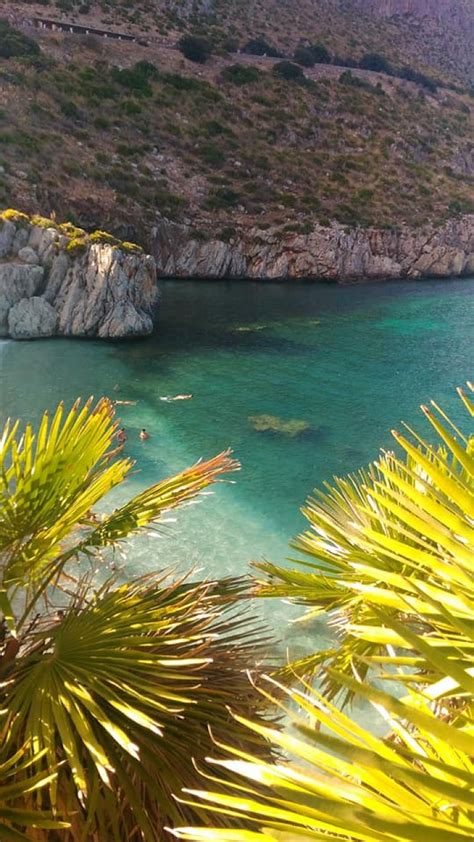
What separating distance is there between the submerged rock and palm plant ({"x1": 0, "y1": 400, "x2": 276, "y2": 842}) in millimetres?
13527

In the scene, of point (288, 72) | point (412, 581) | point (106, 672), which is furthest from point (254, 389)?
point (288, 72)

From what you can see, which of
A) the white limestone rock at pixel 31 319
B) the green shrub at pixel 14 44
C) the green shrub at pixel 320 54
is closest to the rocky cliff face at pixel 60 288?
the white limestone rock at pixel 31 319

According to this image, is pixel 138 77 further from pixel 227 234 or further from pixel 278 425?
pixel 278 425

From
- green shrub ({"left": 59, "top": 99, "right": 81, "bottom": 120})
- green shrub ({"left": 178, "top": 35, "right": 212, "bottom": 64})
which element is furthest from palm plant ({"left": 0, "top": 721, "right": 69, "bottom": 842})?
green shrub ({"left": 178, "top": 35, "right": 212, "bottom": 64})

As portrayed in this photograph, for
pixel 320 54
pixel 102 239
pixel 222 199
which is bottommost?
pixel 102 239

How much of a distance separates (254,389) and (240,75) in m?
46.5

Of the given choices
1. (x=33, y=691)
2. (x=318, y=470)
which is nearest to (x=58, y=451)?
(x=33, y=691)

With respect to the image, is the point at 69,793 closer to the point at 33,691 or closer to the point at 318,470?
the point at 33,691

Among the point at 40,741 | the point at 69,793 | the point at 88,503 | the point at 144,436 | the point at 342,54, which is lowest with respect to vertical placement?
the point at 144,436

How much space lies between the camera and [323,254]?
42.1 m

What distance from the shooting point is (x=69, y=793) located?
2008 mm

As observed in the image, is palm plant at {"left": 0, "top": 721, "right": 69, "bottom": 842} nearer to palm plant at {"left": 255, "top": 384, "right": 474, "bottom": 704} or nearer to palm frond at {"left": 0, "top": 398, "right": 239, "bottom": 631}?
palm frond at {"left": 0, "top": 398, "right": 239, "bottom": 631}

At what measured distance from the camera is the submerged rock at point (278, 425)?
54.4 ft

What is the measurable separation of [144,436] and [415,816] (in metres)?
14.7
